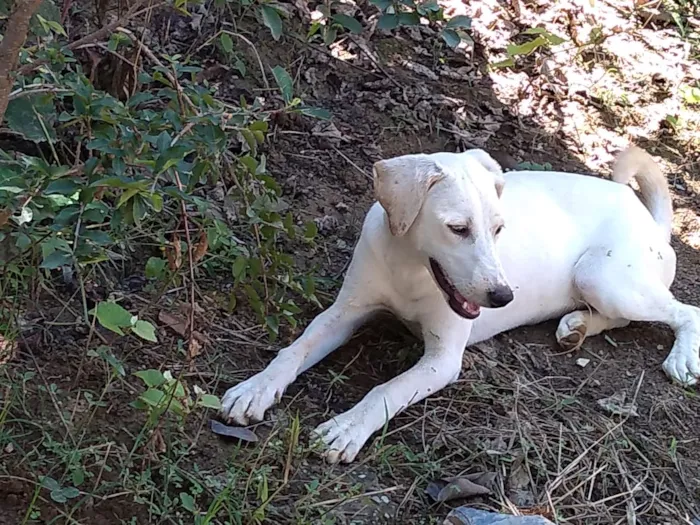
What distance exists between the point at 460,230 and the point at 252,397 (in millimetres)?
816

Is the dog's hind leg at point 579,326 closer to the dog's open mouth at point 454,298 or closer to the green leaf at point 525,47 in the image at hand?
the dog's open mouth at point 454,298

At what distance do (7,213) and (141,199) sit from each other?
0.36 meters

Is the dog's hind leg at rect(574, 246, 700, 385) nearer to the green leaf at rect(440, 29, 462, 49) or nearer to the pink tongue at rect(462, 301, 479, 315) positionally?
the pink tongue at rect(462, 301, 479, 315)

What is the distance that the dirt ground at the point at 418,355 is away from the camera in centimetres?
259

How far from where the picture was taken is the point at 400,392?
9.68 ft

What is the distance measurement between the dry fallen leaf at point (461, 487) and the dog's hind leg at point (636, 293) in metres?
1.12

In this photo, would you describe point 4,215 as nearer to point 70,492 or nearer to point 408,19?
point 70,492

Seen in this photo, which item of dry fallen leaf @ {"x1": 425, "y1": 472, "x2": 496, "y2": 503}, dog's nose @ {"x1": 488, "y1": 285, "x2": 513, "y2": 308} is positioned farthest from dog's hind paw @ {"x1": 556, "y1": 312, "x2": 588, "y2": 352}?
dry fallen leaf @ {"x1": 425, "y1": 472, "x2": 496, "y2": 503}

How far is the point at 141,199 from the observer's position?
7.00 feet

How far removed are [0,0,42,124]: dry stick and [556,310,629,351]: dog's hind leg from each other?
7.53 feet

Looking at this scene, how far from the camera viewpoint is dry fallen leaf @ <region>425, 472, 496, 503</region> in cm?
262

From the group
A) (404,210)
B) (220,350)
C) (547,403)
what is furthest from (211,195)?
(547,403)

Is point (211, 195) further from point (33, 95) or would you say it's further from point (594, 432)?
point (594, 432)

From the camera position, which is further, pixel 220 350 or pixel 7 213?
pixel 220 350
